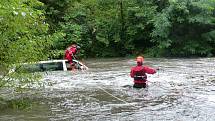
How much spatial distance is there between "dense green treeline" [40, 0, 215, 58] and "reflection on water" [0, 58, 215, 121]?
42.5 ft

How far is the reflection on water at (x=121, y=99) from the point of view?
1152cm

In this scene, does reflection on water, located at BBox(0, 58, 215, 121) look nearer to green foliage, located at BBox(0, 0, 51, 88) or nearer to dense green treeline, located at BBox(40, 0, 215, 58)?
green foliage, located at BBox(0, 0, 51, 88)

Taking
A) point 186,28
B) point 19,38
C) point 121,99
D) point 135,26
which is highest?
point 135,26

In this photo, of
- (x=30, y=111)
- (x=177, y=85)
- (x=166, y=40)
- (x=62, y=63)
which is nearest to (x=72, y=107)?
(x=30, y=111)

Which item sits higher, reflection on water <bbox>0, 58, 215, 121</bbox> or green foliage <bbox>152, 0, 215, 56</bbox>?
green foliage <bbox>152, 0, 215, 56</bbox>

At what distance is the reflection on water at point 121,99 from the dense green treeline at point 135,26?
42.5ft

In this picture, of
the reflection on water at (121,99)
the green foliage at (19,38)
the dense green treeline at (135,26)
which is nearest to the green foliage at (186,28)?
the dense green treeline at (135,26)

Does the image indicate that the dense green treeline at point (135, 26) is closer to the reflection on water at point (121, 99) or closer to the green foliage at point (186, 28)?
the green foliage at point (186, 28)

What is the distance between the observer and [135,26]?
35.9m

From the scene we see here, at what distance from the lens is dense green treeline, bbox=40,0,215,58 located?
32844mm

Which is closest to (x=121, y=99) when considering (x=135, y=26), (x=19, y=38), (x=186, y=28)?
(x=19, y=38)

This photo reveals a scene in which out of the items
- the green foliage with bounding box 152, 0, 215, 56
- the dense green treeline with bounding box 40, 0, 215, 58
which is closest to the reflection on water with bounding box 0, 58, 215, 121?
the green foliage with bounding box 152, 0, 215, 56

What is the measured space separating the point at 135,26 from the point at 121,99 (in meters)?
22.4

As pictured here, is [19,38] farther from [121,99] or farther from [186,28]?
[186,28]
